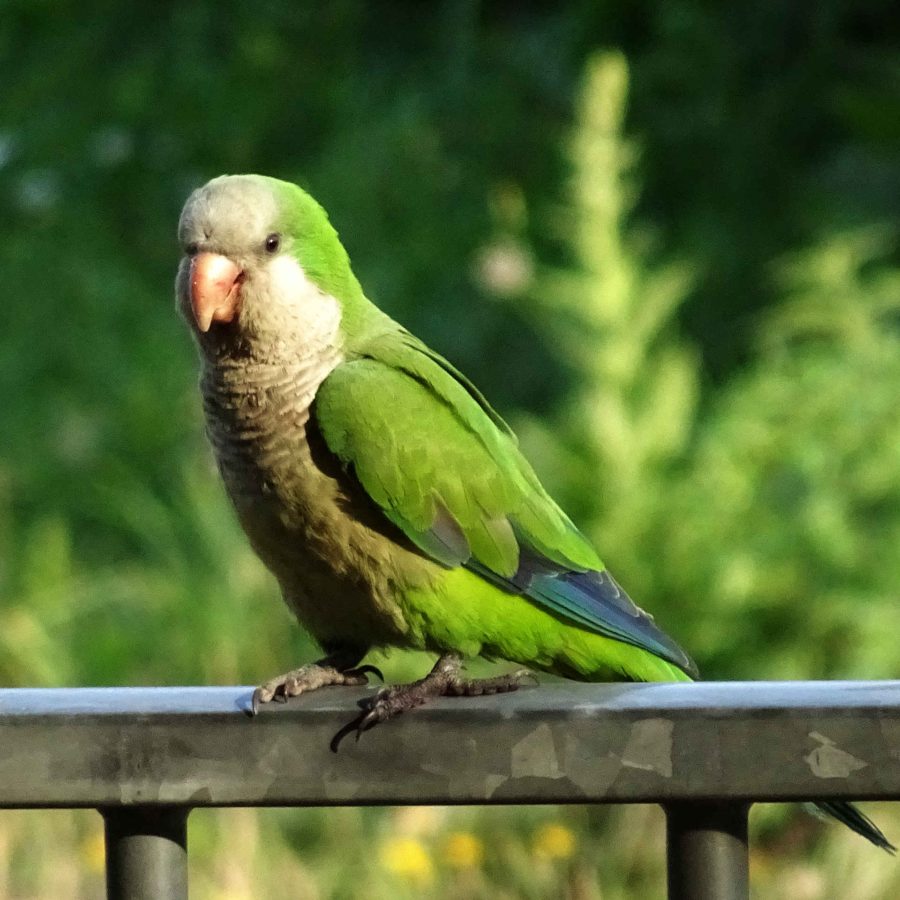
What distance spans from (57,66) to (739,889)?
16.2ft

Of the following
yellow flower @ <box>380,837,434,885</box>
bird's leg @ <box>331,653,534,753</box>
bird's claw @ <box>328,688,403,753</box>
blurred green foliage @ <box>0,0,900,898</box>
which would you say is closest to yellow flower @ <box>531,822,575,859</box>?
blurred green foliage @ <box>0,0,900,898</box>

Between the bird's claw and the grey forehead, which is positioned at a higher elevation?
the grey forehead

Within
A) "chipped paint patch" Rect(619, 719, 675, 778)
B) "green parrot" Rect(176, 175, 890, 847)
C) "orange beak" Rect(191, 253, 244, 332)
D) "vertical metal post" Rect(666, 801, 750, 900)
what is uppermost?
"orange beak" Rect(191, 253, 244, 332)

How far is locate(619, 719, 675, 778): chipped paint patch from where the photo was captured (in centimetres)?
146

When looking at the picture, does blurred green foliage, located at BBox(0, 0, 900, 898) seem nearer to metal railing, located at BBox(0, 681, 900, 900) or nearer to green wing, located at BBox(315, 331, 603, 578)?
green wing, located at BBox(315, 331, 603, 578)

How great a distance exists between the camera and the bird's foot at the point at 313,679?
1.96 meters

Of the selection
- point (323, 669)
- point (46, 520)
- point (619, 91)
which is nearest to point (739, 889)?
point (323, 669)

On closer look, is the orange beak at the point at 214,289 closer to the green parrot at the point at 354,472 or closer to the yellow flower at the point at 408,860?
the green parrot at the point at 354,472

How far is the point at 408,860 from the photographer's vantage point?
12.4 ft

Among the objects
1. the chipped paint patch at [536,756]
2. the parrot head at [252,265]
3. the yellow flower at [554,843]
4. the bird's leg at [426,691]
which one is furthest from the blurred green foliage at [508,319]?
the chipped paint patch at [536,756]

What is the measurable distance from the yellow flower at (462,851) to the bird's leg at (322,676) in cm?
132

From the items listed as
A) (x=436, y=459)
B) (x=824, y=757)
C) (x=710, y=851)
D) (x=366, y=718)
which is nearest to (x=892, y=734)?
(x=824, y=757)

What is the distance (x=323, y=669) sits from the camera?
2.43 metres

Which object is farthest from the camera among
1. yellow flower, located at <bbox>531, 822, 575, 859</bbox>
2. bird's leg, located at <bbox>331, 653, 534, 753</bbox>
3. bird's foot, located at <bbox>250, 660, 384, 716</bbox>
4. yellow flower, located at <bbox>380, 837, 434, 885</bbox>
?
yellow flower, located at <bbox>531, 822, 575, 859</bbox>
